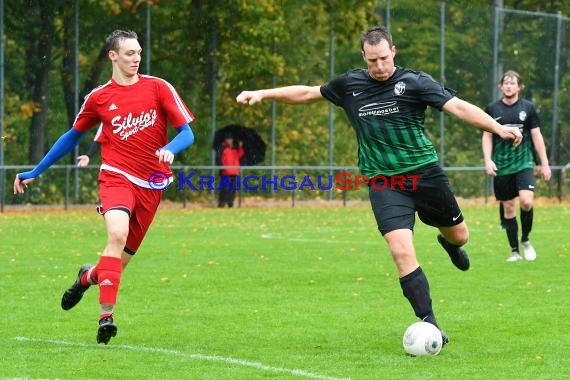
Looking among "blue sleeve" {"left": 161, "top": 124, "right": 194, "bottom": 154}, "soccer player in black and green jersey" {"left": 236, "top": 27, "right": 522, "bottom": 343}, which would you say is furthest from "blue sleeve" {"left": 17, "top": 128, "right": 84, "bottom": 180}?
"soccer player in black and green jersey" {"left": 236, "top": 27, "right": 522, "bottom": 343}

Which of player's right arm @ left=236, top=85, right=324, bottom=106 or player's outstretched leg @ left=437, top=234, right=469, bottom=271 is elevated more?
player's right arm @ left=236, top=85, right=324, bottom=106

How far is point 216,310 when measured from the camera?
11.6m

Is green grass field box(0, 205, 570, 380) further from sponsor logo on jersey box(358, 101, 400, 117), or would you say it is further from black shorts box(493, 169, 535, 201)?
sponsor logo on jersey box(358, 101, 400, 117)

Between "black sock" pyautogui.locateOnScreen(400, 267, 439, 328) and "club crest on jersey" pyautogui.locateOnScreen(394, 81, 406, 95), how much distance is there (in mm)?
1240

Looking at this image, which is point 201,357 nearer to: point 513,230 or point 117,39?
point 117,39

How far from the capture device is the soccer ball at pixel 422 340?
873 centimetres

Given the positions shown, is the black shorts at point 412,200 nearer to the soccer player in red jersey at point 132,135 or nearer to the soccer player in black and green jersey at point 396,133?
the soccer player in black and green jersey at point 396,133

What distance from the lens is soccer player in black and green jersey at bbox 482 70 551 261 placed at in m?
15.9

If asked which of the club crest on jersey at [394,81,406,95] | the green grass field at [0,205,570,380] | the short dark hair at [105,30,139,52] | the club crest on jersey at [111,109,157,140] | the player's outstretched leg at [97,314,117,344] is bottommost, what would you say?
the green grass field at [0,205,570,380]

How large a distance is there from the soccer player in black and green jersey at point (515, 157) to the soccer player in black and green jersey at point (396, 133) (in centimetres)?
628

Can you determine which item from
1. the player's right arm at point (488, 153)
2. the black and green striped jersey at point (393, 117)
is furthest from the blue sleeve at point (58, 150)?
the player's right arm at point (488, 153)

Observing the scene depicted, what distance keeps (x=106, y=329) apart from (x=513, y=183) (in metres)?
8.29

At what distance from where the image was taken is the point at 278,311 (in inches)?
451

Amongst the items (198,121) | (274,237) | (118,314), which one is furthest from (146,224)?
(198,121)
